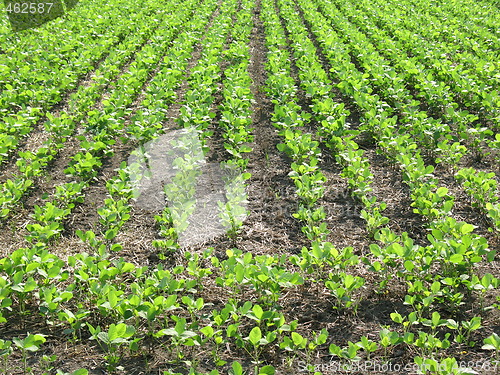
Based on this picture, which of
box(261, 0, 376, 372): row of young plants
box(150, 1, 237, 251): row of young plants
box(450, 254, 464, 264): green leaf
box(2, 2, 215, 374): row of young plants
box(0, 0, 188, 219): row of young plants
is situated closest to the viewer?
box(261, 0, 376, 372): row of young plants

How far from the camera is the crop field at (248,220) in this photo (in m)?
2.84

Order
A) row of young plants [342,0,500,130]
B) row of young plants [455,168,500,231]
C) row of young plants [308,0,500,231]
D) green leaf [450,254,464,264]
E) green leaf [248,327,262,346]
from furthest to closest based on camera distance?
row of young plants [342,0,500,130]
row of young plants [308,0,500,231]
row of young plants [455,168,500,231]
green leaf [450,254,464,264]
green leaf [248,327,262,346]

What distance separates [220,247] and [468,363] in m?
1.93

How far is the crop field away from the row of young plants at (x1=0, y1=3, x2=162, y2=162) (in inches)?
1.9

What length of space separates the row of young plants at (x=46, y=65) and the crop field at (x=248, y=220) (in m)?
0.05

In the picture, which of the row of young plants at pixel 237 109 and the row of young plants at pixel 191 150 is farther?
the row of young plants at pixel 237 109

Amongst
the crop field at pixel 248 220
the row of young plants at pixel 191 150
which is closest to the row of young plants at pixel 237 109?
the crop field at pixel 248 220

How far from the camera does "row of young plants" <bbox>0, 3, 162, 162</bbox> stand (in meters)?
5.67

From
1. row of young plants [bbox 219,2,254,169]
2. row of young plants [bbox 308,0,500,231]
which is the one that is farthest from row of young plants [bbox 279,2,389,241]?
row of young plants [bbox 219,2,254,169]

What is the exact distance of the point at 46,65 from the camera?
24.3 ft

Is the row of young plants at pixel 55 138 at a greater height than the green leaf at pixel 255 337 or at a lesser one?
greater

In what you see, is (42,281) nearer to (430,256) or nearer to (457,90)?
(430,256)

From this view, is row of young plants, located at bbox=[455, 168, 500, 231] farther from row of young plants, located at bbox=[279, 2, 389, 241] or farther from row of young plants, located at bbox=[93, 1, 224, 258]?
row of young plants, located at bbox=[93, 1, 224, 258]

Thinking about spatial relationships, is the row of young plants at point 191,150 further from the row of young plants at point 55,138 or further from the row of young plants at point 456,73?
the row of young plants at point 456,73
